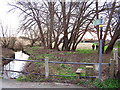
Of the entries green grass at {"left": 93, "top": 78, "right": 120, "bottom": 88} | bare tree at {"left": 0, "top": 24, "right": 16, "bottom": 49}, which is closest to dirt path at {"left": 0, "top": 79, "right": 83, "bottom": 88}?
green grass at {"left": 93, "top": 78, "right": 120, "bottom": 88}

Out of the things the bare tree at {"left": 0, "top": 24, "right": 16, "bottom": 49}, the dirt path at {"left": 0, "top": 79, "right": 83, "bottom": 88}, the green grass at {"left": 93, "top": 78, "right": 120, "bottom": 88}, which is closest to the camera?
the green grass at {"left": 93, "top": 78, "right": 120, "bottom": 88}

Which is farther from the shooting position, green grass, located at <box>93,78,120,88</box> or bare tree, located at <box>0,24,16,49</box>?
bare tree, located at <box>0,24,16,49</box>

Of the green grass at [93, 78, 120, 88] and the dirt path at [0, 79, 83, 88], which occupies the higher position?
the green grass at [93, 78, 120, 88]

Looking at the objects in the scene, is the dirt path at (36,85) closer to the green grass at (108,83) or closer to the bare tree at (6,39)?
the green grass at (108,83)

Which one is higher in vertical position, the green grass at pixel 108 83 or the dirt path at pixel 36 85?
the green grass at pixel 108 83

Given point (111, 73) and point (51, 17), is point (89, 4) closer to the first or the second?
point (51, 17)

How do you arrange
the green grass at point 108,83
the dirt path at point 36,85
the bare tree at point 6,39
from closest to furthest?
the green grass at point 108,83, the dirt path at point 36,85, the bare tree at point 6,39

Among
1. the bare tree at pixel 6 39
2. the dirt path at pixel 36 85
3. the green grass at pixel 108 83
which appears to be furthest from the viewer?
the bare tree at pixel 6 39

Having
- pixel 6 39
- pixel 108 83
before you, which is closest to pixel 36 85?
pixel 108 83

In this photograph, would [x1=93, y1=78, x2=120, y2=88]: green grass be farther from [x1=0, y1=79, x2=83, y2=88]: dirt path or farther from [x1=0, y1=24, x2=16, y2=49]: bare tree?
[x1=0, y1=24, x2=16, y2=49]: bare tree

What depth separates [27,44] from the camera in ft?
125

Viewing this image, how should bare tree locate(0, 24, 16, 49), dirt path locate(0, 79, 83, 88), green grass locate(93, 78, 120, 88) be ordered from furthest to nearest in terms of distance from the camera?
1. bare tree locate(0, 24, 16, 49)
2. dirt path locate(0, 79, 83, 88)
3. green grass locate(93, 78, 120, 88)

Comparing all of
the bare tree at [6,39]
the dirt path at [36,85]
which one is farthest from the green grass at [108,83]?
the bare tree at [6,39]

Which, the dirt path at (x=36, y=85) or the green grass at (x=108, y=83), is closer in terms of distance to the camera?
the green grass at (x=108, y=83)
